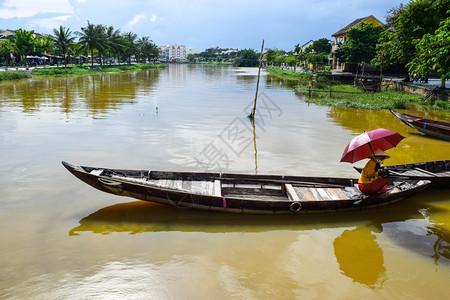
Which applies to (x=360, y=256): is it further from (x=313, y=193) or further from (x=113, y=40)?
(x=113, y=40)

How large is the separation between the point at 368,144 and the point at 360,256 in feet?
8.17

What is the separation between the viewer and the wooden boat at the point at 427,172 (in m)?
8.82

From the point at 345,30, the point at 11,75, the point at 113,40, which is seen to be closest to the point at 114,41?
the point at 113,40

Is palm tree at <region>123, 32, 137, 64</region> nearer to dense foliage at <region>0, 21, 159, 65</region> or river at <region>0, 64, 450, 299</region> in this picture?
dense foliage at <region>0, 21, 159, 65</region>

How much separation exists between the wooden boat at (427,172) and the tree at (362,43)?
38998 millimetres

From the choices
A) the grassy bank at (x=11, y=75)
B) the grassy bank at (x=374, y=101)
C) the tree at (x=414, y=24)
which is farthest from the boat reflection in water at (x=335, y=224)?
the grassy bank at (x=11, y=75)

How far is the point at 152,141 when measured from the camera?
14.6 meters

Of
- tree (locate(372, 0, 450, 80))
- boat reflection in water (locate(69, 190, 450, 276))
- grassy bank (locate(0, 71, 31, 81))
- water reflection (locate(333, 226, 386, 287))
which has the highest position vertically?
tree (locate(372, 0, 450, 80))

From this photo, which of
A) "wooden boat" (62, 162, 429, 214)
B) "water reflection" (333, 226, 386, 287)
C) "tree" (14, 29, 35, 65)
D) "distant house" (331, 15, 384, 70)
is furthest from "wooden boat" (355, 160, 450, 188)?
"tree" (14, 29, 35, 65)

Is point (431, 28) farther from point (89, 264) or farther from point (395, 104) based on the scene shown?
point (89, 264)

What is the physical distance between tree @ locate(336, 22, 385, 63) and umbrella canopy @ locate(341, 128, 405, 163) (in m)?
41.3

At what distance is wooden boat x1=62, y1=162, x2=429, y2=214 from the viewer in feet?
24.7

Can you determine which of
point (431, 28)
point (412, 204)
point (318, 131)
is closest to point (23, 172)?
point (412, 204)

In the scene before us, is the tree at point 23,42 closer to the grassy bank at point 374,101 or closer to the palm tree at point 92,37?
the palm tree at point 92,37
